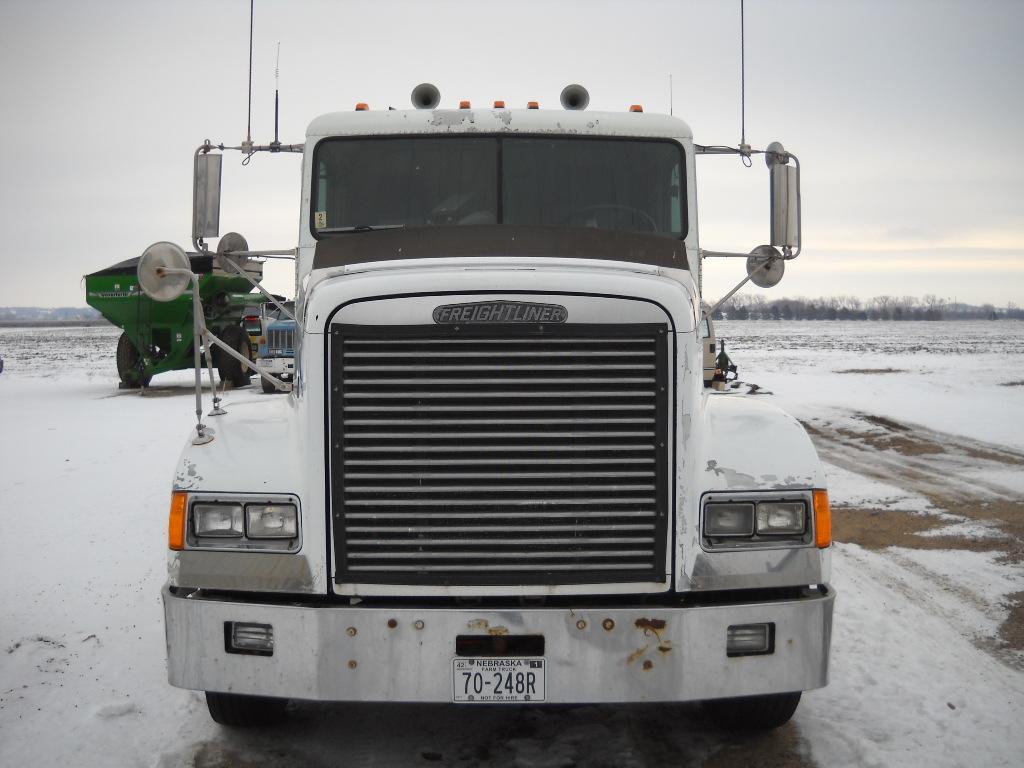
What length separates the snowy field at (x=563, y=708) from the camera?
3.77 metres

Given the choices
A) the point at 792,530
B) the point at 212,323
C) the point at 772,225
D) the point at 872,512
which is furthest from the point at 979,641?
the point at 212,323

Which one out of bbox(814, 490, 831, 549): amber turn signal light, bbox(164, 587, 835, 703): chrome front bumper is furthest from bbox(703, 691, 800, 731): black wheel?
bbox(814, 490, 831, 549): amber turn signal light

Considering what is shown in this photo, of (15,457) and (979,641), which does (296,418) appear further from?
(15,457)

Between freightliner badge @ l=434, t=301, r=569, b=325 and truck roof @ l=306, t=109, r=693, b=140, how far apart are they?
210cm

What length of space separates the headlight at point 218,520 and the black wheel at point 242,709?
0.75m

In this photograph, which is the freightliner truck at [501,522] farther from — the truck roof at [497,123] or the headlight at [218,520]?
the truck roof at [497,123]

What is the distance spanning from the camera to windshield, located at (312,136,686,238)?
496cm

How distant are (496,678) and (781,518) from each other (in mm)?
1190

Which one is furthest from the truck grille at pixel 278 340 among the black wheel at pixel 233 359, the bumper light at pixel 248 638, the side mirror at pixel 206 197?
the bumper light at pixel 248 638

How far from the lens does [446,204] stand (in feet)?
16.2

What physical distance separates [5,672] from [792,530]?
12.1ft

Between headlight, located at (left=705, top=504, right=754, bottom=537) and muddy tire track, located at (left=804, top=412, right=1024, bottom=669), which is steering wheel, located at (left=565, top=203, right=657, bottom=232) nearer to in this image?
headlight, located at (left=705, top=504, right=754, bottom=537)

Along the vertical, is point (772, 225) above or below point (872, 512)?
above

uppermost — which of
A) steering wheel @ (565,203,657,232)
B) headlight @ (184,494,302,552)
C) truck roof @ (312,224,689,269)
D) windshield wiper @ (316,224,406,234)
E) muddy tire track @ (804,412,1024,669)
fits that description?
steering wheel @ (565,203,657,232)
